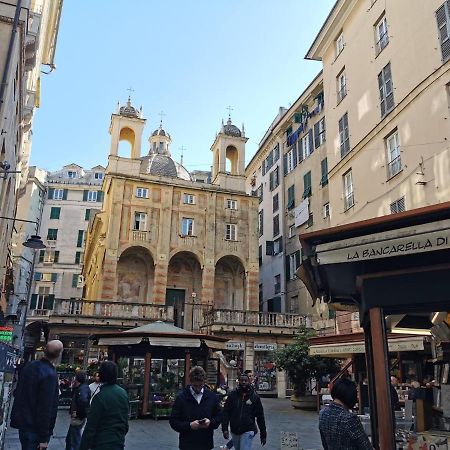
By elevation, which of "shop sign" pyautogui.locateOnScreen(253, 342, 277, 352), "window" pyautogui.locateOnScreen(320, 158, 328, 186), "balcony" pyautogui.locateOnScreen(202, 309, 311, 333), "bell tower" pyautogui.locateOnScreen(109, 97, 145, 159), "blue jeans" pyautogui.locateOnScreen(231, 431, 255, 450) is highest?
"bell tower" pyautogui.locateOnScreen(109, 97, 145, 159)

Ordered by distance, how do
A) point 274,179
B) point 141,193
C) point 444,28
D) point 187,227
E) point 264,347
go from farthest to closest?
point 274,179
point 187,227
point 141,193
point 264,347
point 444,28

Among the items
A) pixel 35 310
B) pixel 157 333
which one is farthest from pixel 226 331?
pixel 35 310

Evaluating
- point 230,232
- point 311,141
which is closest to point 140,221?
point 230,232

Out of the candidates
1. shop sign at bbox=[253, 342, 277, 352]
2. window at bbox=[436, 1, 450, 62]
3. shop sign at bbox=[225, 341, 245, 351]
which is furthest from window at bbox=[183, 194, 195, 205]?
window at bbox=[436, 1, 450, 62]

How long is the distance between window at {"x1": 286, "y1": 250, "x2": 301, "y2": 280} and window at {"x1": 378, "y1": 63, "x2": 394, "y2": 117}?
15904 millimetres

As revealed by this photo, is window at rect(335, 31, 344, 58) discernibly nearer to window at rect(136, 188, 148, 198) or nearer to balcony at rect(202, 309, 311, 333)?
balcony at rect(202, 309, 311, 333)

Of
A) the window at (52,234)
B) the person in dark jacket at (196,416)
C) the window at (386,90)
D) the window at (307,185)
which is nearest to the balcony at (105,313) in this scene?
the window at (307,185)

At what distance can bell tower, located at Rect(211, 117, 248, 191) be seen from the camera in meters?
35.5

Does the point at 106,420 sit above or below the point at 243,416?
above

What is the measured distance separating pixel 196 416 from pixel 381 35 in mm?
17042

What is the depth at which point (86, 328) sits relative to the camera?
88.1 ft

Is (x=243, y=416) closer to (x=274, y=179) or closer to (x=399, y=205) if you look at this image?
(x=399, y=205)

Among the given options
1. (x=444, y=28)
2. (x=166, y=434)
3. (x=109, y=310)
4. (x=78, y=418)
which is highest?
(x=444, y=28)

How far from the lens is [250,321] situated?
94.7ft
